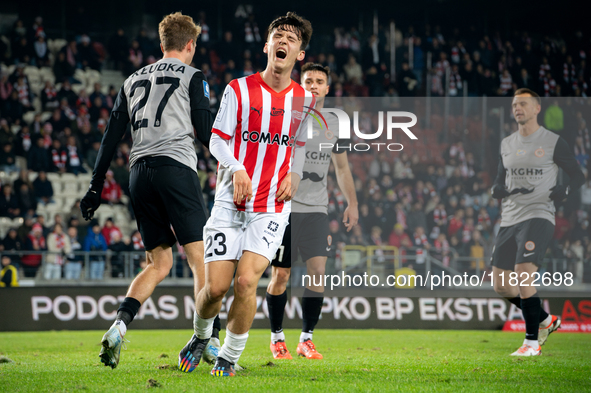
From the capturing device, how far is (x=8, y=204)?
1345 cm

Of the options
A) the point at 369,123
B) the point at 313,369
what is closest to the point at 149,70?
the point at 313,369

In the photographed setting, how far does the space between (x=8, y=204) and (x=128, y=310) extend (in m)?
10.3

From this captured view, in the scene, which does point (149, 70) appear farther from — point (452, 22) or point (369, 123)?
point (452, 22)

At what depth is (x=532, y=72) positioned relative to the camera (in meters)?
19.0

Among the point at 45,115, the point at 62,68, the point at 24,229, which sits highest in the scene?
the point at 62,68

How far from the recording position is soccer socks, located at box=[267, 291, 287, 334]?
6.10 m

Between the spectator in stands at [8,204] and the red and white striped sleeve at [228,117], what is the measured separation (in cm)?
1064

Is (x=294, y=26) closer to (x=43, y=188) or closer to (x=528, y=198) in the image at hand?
(x=528, y=198)

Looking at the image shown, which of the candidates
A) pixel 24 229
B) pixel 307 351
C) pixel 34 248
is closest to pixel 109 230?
pixel 34 248

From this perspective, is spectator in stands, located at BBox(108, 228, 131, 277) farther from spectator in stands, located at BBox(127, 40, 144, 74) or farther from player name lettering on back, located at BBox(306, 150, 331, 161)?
spectator in stands, located at BBox(127, 40, 144, 74)

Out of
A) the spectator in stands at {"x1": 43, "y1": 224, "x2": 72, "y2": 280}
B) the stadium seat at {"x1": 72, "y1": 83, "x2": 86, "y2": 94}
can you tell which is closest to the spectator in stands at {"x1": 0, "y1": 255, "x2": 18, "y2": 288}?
the spectator in stands at {"x1": 43, "y1": 224, "x2": 72, "y2": 280}

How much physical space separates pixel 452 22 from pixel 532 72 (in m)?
3.88

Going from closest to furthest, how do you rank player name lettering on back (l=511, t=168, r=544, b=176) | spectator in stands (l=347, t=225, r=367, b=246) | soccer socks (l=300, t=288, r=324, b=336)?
soccer socks (l=300, t=288, r=324, b=336)
player name lettering on back (l=511, t=168, r=544, b=176)
spectator in stands (l=347, t=225, r=367, b=246)

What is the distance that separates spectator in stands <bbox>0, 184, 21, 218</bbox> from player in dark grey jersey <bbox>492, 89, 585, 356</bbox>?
1042cm
